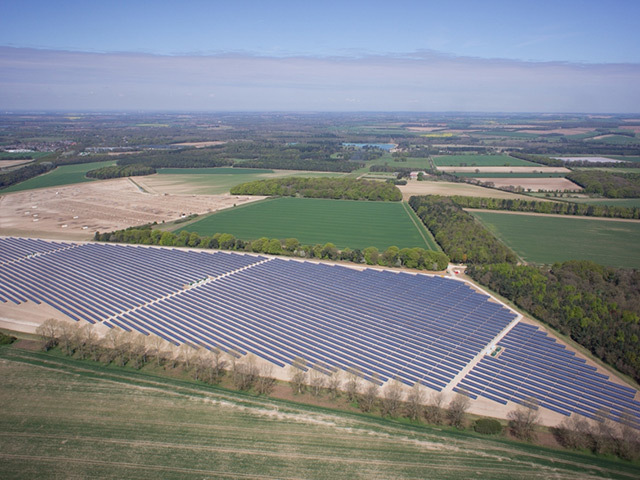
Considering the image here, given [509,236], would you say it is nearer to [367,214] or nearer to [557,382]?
[367,214]

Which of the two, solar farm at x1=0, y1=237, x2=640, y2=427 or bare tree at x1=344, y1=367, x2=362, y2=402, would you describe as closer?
bare tree at x1=344, y1=367, x2=362, y2=402

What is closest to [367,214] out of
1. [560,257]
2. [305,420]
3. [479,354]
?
[560,257]

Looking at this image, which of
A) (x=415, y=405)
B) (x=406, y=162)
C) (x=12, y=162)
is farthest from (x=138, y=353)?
(x=12, y=162)

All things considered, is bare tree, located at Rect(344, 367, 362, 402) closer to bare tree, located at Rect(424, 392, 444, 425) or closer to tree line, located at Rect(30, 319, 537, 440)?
tree line, located at Rect(30, 319, 537, 440)

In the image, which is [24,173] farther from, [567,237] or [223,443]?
[567,237]

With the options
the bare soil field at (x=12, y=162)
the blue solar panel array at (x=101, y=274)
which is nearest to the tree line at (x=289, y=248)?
the blue solar panel array at (x=101, y=274)

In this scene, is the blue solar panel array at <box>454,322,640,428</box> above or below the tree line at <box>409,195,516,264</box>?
below

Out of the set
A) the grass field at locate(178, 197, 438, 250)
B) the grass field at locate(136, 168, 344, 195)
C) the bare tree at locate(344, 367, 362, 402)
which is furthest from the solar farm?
the grass field at locate(136, 168, 344, 195)

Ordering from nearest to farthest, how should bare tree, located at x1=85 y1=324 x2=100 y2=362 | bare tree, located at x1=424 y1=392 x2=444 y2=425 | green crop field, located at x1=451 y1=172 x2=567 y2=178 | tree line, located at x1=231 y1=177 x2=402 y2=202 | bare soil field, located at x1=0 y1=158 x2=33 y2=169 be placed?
bare tree, located at x1=424 y1=392 x2=444 y2=425
bare tree, located at x1=85 y1=324 x2=100 y2=362
tree line, located at x1=231 y1=177 x2=402 y2=202
green crop field, located at x1=451 y1=172 x2=567 y2=178
bare soil field, located at x1=0 y1=158 x2=33 y2=169
